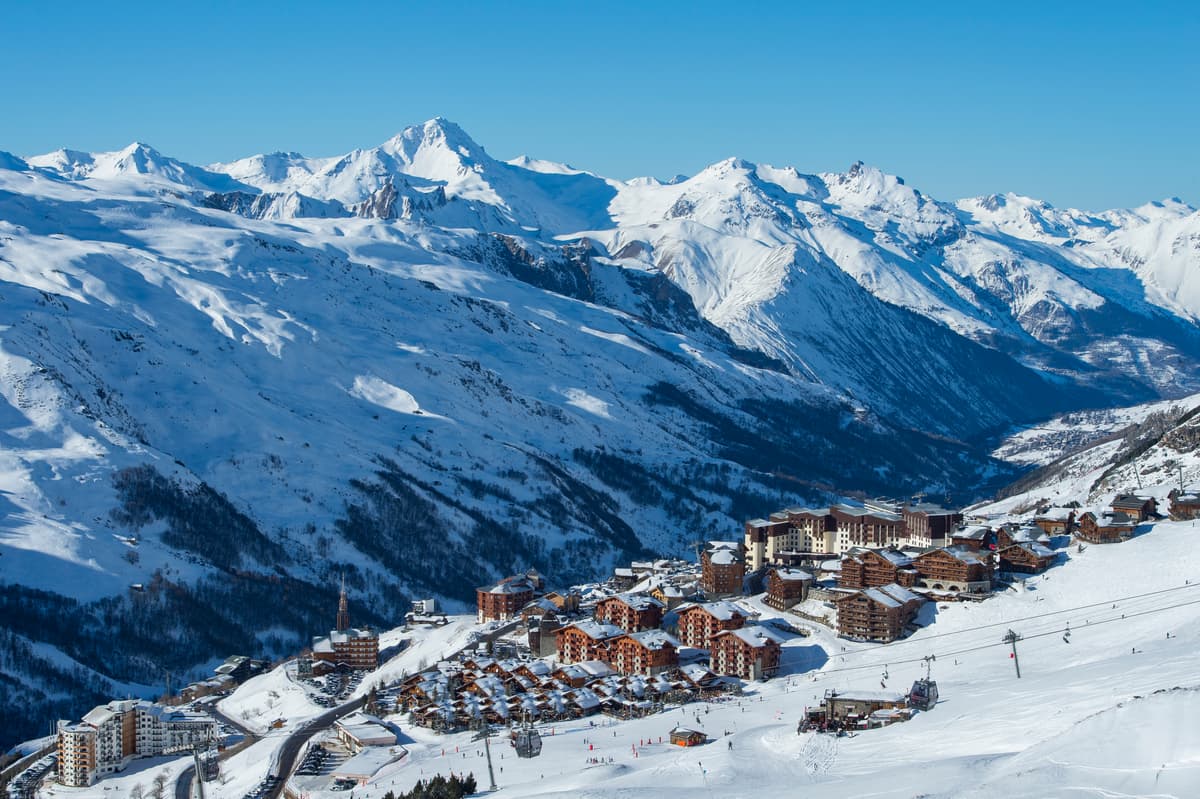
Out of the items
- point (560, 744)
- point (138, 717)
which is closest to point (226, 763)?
point (138, 717)

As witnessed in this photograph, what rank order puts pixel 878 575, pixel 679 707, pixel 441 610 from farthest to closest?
pixel 441 610 → pixel 878 575 → pixel 679 707

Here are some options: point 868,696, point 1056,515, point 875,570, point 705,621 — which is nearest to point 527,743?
point 868,696

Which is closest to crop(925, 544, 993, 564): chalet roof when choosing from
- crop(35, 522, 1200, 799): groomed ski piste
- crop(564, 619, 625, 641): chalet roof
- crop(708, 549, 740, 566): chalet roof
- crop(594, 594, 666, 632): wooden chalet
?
crop(35, 522, 1200, 799): groomed ski piste

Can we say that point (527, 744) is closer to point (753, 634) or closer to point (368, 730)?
point (368, 730)

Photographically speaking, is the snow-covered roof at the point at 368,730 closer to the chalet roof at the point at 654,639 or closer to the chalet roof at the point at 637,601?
the chalet roof at the point at 654,639

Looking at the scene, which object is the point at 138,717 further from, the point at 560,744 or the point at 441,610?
the point at 441,610

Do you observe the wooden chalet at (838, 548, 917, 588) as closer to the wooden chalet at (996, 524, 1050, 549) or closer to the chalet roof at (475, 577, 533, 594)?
the wooden chalet at (996, 524, 1050, 549)
